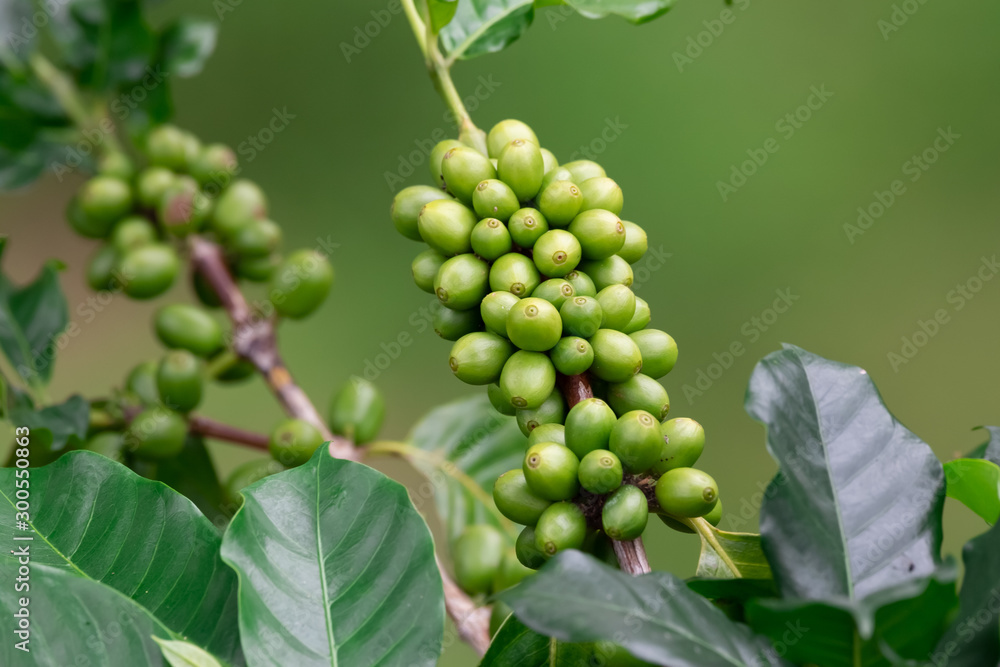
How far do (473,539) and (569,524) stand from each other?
0.34m

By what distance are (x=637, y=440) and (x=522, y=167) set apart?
0.18 metres

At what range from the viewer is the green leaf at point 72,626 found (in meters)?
0.43

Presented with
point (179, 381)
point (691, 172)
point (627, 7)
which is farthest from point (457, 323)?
point (691, 172)

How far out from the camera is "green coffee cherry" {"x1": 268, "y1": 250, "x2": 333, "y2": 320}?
82cm

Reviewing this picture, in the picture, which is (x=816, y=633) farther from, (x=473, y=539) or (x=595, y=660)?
(x=473, y=539)

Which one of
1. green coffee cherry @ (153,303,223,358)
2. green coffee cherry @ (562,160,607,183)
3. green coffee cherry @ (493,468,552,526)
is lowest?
green coffee cherry @ (153,303,223,358)

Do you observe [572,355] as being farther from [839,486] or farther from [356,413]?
[356,413]

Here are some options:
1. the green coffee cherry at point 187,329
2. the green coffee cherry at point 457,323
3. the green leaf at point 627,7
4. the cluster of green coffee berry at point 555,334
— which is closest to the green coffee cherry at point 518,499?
the cluster of green coffee berry at point 555,334

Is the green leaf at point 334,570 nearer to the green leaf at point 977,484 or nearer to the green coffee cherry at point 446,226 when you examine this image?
the green coffee cherry at point 446,226

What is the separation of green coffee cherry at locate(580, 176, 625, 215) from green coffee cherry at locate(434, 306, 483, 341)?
99mm

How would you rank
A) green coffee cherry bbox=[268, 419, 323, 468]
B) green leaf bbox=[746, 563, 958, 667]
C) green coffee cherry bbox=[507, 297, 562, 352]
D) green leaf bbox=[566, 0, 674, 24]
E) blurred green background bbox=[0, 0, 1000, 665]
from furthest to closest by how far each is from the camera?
blurred green background bbox=[0, 0, 1000, 665]
green coffee cherry bbox=[268, 419, 323, 468]
green leaf bbox=[566, 0, 674, 24]
green coffee cherry bbox=[507, 297, 562, 352]
green leaf bbox=[746, 563, 958, 667]

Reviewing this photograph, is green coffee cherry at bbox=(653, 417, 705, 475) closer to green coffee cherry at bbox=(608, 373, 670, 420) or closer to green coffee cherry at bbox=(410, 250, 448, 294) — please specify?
green coffee cherry at bbox=(608, 373, 670, 420)

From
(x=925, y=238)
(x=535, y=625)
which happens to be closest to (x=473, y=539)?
(x=535, y=625)

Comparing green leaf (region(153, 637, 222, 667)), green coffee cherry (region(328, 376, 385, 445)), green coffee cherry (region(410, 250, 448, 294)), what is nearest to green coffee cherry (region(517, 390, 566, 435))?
green coffee cherry (region(410, 250, 448, 294))
